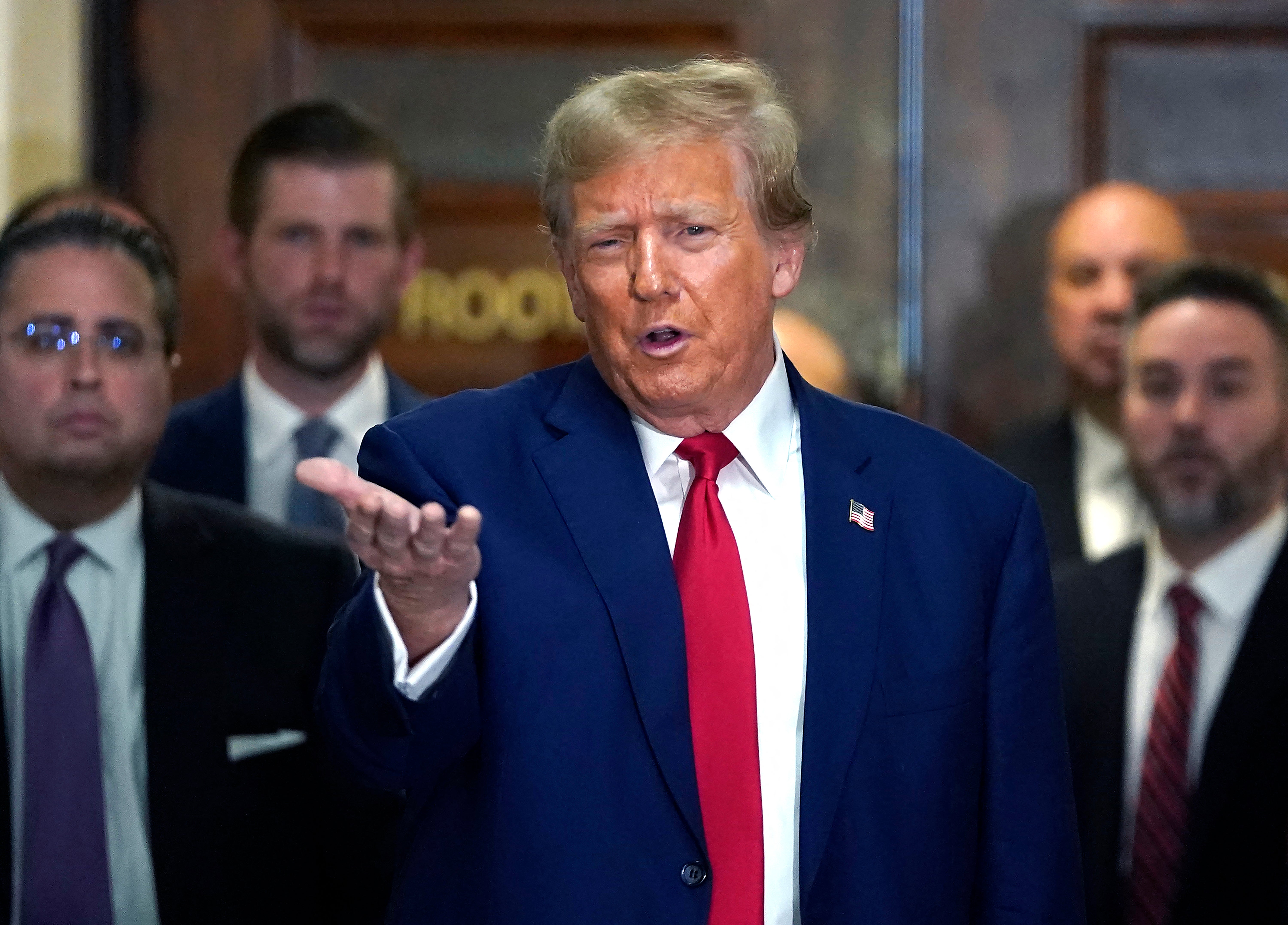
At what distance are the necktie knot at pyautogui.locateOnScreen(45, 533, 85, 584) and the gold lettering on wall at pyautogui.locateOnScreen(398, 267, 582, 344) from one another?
3.91 feet

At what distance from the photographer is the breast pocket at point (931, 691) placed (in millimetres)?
1733

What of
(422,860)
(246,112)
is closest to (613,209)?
(422,860)

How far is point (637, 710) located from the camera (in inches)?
64.8

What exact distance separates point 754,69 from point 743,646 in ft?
2.13

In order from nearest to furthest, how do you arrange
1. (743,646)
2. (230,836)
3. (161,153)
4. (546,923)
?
1. (546,923)
2. (743,646)
3. (230,836)
4. (161,153)

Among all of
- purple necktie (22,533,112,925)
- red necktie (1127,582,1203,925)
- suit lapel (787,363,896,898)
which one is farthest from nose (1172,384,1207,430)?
purple necktie (22,533,112,925)

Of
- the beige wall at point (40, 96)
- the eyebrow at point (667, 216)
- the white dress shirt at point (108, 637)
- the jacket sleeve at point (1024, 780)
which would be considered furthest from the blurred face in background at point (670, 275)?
the beige wall at point (40, 96)

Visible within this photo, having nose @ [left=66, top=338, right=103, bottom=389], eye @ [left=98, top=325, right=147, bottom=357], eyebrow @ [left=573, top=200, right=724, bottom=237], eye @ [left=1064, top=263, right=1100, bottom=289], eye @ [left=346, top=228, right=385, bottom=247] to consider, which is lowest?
nose @ [left=66, top=338, right=103, bottom=389]

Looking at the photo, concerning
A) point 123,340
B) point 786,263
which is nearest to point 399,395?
point 123,340

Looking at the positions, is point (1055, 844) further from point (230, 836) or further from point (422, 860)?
point (230, 836)

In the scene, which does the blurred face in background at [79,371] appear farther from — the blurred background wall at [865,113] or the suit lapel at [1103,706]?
the suit lapel at [1103,706]

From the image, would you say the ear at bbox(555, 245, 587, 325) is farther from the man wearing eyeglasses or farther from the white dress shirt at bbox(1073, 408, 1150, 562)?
the white dress shirt at bbox(1073, 408, 1150, 562)

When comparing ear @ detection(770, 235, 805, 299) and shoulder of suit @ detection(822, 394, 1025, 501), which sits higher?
ear @ detection(770, 235, 805, 299)

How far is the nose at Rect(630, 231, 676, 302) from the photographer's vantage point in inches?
67.2
